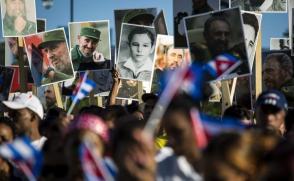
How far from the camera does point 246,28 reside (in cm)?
696

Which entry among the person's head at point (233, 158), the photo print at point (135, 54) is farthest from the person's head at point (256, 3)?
the person's head at point (233, 158)

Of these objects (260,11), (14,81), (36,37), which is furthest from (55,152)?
(14,81)

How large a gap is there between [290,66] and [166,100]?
201 inches

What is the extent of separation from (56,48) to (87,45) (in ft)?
2.16

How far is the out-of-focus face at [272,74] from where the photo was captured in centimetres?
741

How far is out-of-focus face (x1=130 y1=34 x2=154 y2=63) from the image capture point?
29.8ft

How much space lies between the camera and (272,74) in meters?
7.62

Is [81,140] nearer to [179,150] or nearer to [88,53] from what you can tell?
[179,150]

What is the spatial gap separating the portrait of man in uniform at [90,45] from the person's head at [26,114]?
15.1 ft

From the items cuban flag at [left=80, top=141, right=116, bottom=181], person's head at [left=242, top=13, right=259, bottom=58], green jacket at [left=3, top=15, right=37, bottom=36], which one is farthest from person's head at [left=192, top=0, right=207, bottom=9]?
cuban flag at [left=80, top=141, right=116, bottom=181]

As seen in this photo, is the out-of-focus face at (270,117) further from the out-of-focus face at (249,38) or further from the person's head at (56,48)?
the person's head at (56,48)

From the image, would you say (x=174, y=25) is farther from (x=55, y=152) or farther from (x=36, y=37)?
(x=55, y=152)

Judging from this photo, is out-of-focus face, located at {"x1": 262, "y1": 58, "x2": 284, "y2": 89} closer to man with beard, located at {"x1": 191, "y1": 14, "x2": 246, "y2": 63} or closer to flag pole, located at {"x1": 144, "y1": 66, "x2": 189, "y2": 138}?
man with beard, located at {"x1": 191, "y1": 14, "x2": 246, "y2": 63}

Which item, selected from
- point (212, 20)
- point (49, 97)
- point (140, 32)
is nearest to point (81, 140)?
Answer: point (212, 20)
